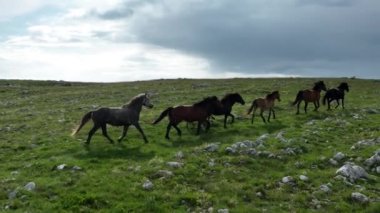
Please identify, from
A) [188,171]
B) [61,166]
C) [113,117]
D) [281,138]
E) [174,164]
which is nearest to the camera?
[188,171]

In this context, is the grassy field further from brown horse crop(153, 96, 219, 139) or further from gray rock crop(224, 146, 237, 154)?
brown horse crop(153, 96, 219, 139)

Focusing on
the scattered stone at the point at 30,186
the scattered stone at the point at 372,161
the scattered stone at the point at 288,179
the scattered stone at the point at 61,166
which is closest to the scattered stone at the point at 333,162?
the scattered stone at the point at 372,161

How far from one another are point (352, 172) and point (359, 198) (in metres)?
1.93

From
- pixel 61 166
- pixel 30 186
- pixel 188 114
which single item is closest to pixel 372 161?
pixel 188 114

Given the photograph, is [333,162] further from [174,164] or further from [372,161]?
[174,164]

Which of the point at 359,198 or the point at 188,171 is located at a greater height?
the point at 188,171

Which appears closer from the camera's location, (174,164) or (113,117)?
(174,164)

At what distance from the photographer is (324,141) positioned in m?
21.9

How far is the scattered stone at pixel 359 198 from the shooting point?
1488cm

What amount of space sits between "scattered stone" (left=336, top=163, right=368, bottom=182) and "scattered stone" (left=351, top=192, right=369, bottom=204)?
4.32 ft

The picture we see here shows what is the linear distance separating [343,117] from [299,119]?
2.57m

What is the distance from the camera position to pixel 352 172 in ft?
55.1

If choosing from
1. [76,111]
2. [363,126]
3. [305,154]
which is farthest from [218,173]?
[76,111]

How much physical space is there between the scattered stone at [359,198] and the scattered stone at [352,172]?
1.32 metres
